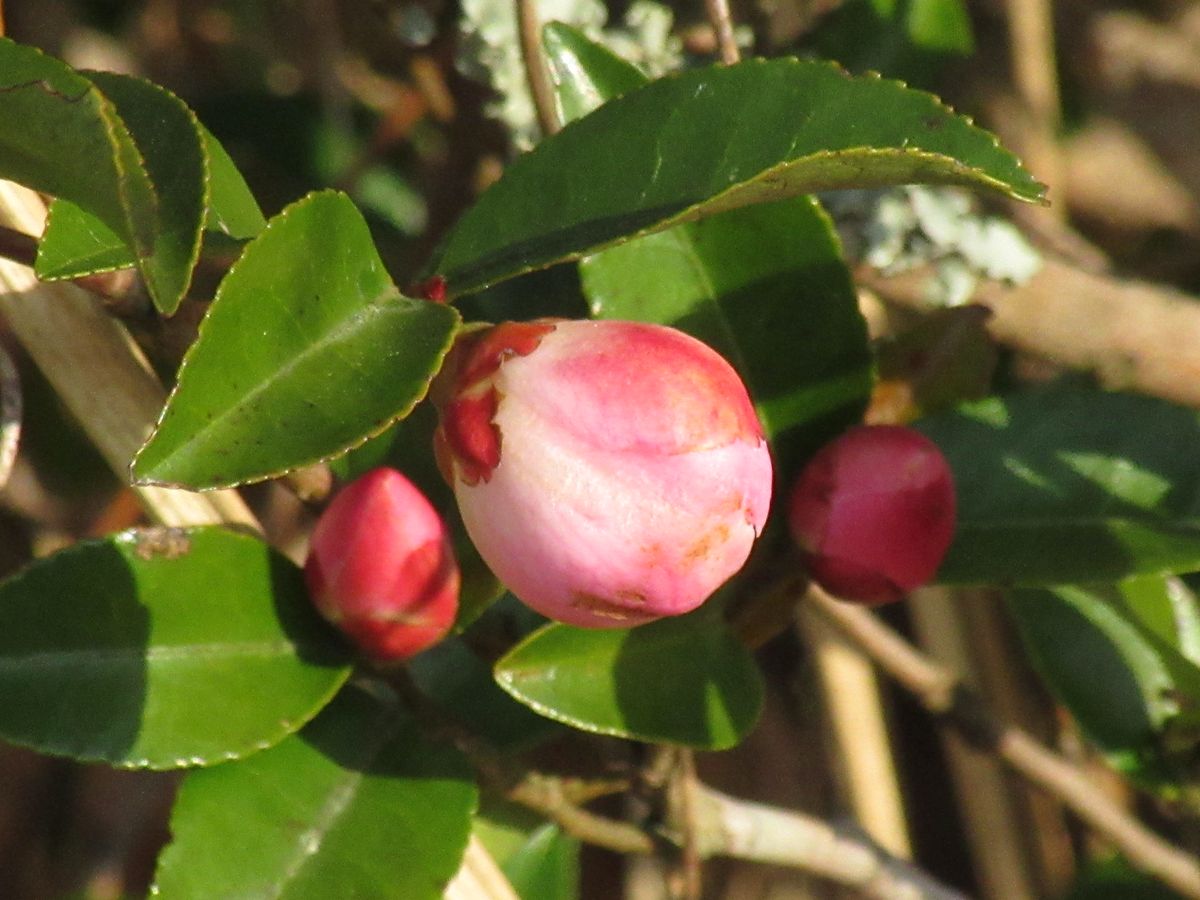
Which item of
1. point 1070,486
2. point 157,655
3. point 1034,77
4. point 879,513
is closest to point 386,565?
point 157,655

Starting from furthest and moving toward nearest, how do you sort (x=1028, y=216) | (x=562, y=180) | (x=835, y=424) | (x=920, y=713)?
(x=920, y=713) → (x=1028, y=216) → (x=835, y=424) → (x=562, y=180)

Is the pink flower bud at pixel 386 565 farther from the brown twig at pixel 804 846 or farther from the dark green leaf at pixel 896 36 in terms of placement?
the dark green leaf at pixel 896 36

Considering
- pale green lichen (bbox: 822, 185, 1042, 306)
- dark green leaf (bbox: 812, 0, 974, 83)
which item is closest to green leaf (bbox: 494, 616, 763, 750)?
pale green lichen (bbox: 822, 185, 1042, 306)

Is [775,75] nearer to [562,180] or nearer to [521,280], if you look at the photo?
[562,180]

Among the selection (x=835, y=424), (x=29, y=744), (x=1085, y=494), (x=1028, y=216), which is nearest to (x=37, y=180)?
(x=29, y=744)

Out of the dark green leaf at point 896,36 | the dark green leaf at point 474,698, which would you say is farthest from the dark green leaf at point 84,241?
the dark green leaf at point 896,36

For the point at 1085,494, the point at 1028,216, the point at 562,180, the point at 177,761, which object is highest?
the point at 562,180

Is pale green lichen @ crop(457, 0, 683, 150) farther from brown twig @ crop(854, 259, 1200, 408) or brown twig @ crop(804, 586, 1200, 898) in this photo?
brown twig @ crop(804, 586, 1200, 898)
